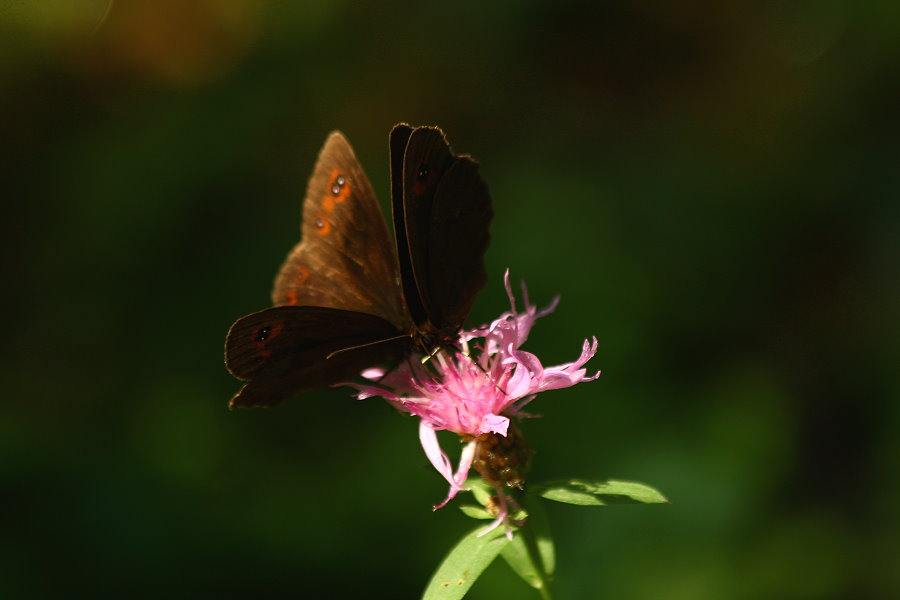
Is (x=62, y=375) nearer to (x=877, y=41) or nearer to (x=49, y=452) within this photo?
(x=49, y=452)

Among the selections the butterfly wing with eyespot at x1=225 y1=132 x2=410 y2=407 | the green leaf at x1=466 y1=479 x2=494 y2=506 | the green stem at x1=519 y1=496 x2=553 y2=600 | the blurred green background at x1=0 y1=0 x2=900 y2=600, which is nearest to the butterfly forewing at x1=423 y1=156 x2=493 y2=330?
the butterfly wing with eyespot at x1=225 y1=132 x2=410 y2=407

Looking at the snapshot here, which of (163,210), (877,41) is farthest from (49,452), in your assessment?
(877,41)

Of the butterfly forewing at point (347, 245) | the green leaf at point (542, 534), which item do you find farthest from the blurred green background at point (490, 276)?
the green leaf at point (542, 534)

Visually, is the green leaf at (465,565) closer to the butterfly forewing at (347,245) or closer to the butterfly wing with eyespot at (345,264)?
the butterfly wing with eyespot at (345,264)

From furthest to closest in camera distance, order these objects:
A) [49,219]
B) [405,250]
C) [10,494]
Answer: [49,219] < [10,494] < [405,250]

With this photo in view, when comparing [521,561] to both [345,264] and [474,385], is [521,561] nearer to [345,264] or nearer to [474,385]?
[474,385]

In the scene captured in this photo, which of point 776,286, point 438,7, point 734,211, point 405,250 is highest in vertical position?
point 438,7
